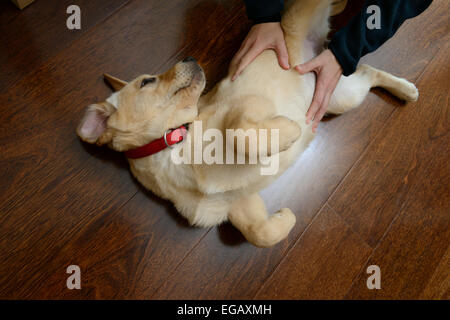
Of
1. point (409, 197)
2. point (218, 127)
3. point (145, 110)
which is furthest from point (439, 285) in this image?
point (145, 110)

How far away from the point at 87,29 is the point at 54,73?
0.81ft

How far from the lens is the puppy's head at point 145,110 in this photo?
41.8 inches

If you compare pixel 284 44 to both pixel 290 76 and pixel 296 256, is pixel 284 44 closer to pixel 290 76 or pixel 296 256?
pixel 290 76

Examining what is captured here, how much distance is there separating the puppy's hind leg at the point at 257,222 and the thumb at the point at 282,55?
0.48m

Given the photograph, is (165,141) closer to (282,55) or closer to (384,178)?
(282,55)

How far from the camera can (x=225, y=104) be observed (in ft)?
3.67

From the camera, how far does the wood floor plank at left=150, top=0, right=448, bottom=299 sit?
51.1 inches

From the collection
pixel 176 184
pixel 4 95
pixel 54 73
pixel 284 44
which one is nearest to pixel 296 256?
pixel 176 184

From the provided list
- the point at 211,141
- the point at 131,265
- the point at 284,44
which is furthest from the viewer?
the point at 131,265

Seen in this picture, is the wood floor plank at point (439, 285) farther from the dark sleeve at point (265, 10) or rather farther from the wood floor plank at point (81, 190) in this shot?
the dark sleeve at point (265, 10)

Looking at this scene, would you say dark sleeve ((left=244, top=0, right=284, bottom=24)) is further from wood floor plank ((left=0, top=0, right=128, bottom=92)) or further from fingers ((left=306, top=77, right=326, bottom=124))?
wood floor plank ((left=0, top=0, right=128, bottom=92))

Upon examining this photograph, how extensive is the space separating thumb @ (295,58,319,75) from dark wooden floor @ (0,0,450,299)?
0.34 m

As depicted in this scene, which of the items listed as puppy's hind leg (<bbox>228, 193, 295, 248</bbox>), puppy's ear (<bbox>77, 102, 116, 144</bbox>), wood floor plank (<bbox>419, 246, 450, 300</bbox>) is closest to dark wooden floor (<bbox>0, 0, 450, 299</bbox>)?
wood floor plank (<bbox>419, 246, 450, 300</bbox>)
